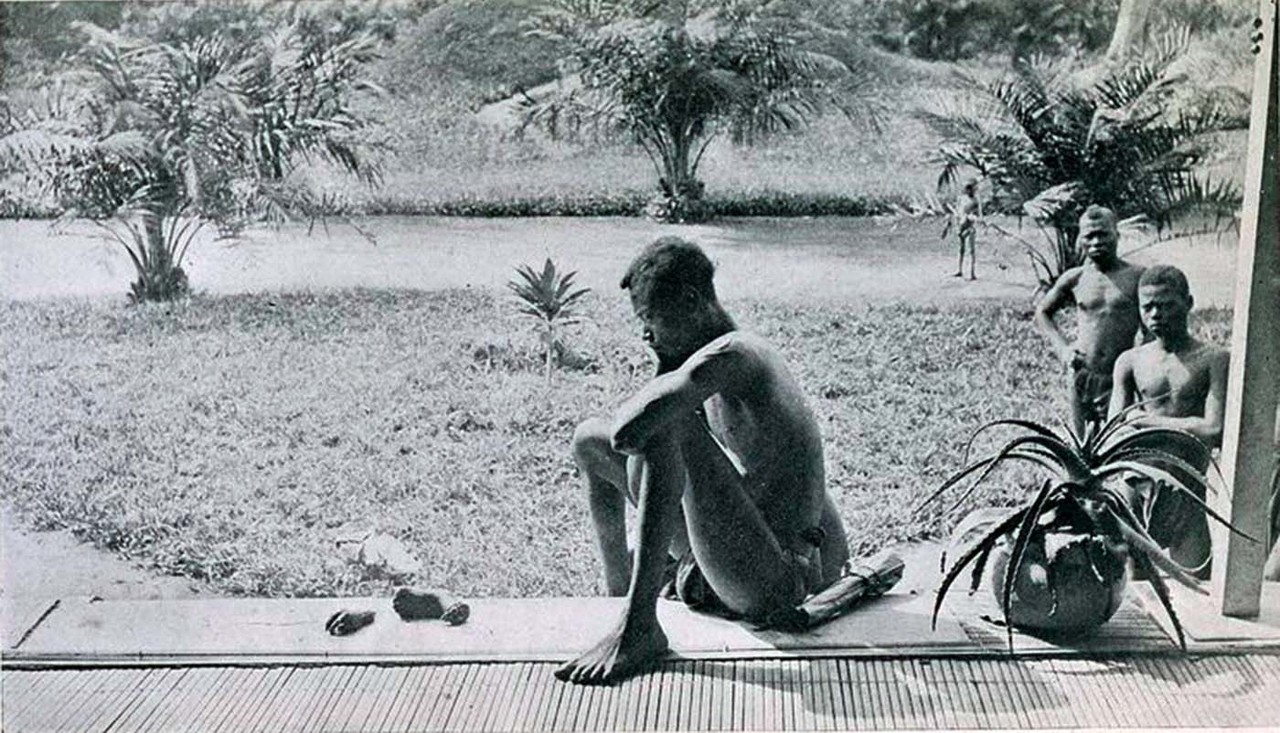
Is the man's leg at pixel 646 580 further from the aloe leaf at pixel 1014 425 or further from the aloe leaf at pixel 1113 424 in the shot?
the aloe leaf at pixel 1113 424

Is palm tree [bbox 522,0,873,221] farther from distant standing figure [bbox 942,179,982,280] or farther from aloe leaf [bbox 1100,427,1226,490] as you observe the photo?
aloe leaf [bbox 1100,427,1226,490]

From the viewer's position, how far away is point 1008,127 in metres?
4.18

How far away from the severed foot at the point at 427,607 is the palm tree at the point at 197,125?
3.42ft

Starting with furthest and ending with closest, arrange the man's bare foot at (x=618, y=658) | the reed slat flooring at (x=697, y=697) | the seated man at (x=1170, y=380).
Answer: the seated man at (x=1170, y=380), the man's bare foot at (x=618, y=658), the reed slat flooring at (x=697, y=697)

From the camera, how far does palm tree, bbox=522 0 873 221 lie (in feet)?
13.5

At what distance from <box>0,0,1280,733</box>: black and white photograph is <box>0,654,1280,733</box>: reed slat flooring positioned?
77mm

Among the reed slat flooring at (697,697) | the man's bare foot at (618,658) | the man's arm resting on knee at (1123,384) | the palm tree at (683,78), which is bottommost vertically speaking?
the reed slat flooring at (697,697)

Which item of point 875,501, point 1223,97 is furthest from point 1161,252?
point 875,501

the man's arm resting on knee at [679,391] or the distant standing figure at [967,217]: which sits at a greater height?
the distant standing figure at [967,217]

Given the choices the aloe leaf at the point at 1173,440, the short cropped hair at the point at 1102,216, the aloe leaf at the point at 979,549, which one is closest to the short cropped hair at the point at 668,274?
the aloe leaf at the point at 979,549

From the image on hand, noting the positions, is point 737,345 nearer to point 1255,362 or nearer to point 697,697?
point 697,697

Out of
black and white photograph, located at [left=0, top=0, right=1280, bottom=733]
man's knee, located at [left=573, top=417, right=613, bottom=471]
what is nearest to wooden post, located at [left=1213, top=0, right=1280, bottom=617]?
black and white photograph, located at [left=0, top=0, right=1280, bottom=733]

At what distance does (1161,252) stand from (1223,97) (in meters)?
0.42

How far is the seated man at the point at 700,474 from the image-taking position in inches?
154
